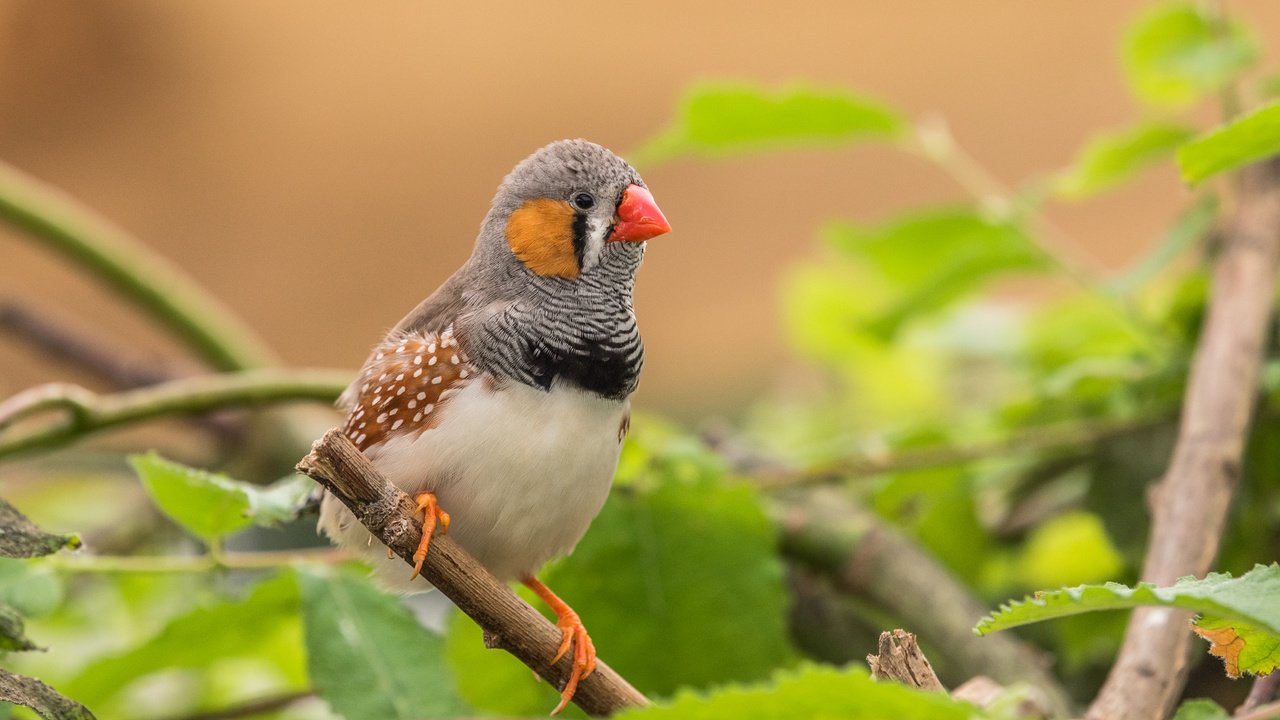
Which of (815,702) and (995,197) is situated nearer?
(815,702)

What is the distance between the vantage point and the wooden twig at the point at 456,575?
2.88 feet

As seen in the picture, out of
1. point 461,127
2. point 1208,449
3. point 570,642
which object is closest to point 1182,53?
point 1208,449

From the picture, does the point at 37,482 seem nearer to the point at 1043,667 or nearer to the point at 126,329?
the point at 1043,667

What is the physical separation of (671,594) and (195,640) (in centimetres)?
50

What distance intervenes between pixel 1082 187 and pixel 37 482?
1.88 meters

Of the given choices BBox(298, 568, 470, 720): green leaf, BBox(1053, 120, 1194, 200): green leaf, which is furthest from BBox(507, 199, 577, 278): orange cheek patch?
BBox(1053, 120, 1194, 200): green leaf

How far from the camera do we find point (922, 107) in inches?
226

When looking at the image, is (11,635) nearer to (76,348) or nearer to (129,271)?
(129,271)

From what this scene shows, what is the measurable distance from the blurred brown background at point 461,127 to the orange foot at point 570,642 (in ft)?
13.3

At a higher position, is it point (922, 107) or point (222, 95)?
point (922, 107)

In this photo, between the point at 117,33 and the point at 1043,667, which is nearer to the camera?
the point at 1043,667

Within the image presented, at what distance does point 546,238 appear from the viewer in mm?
1243

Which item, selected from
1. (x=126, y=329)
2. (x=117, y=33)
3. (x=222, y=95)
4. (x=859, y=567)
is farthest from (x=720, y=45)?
(x=859, y=567)

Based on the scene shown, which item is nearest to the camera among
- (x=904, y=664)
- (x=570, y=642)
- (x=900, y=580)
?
(x=904, y=664)
